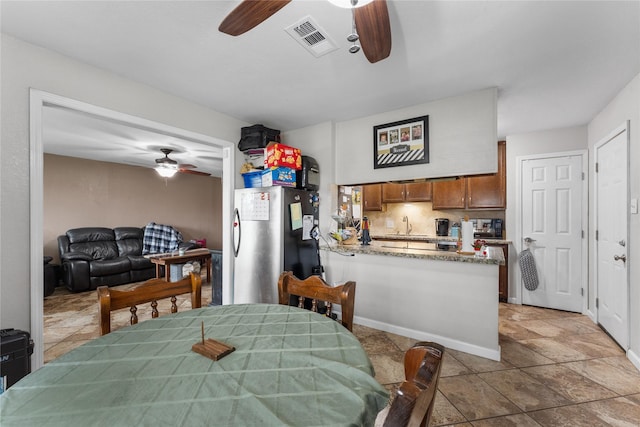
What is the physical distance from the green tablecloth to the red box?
210 cm

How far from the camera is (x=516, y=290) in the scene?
372cm

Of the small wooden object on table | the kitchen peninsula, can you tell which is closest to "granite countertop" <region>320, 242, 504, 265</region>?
the kitchen peninsula

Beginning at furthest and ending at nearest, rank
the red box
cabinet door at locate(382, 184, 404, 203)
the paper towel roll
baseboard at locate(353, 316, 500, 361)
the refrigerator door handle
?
1. cabinet door at locate(382, 184, 404, 203)
2. the refrigerator door handle
3. the red box
4. the paper towel roll
5. baseboard at locate(353, 316, 500, 361)

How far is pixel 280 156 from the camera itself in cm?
294

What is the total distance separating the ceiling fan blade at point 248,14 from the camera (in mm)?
1144

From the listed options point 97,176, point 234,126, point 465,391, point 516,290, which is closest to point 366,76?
point 234,126

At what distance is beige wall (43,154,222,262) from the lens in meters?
5.00

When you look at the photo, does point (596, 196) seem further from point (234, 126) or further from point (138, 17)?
point (138, 17)

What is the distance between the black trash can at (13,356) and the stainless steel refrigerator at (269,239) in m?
1.68

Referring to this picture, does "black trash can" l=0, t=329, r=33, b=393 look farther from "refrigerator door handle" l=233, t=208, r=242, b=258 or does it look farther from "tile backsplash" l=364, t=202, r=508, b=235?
"tile backsplash" l=364, t=202, r=508, b=235

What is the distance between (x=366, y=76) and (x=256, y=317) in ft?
6.72

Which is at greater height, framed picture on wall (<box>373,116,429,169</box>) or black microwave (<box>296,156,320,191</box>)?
framed picture on wall (<box>373,116,429,169</box>)

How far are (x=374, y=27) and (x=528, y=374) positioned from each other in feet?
8.79

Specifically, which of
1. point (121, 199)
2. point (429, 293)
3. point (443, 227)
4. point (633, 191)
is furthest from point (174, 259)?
point (633, 191)
